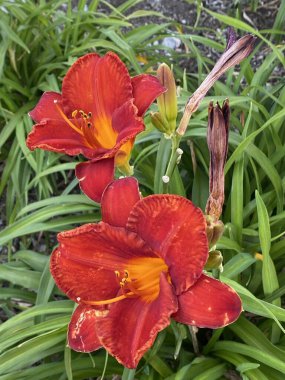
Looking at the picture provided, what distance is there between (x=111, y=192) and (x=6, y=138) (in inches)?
43.0

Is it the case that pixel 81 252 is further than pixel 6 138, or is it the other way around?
pixel 6 138

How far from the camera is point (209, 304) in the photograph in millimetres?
818

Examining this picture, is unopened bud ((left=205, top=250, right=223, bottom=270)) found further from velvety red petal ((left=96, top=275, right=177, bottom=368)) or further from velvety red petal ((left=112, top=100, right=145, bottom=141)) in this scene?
velvety red petal ((left=112, top=100, right=145, bottom=141))

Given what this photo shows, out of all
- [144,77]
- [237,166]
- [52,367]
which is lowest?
[52,367]

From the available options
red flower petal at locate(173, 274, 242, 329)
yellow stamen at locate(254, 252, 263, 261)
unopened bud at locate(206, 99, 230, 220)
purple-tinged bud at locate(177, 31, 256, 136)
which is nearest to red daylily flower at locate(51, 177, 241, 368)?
red flower petal at locate(173, 274, 242, 329)

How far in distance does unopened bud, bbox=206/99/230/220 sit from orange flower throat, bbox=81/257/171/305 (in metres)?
0.12

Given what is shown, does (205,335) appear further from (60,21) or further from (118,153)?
(60,21)

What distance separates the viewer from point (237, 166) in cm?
140

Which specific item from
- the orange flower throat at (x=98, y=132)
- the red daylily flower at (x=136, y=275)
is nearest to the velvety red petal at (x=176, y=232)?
the red daylily flower at (x=136, y=275)

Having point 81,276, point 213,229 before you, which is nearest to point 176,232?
point 213,229

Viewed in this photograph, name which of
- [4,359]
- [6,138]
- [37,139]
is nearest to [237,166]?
[37,139]

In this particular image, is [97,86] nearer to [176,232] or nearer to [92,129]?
[92,129]

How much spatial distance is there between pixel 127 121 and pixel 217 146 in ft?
0.58

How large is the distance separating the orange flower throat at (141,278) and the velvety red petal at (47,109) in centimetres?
35
